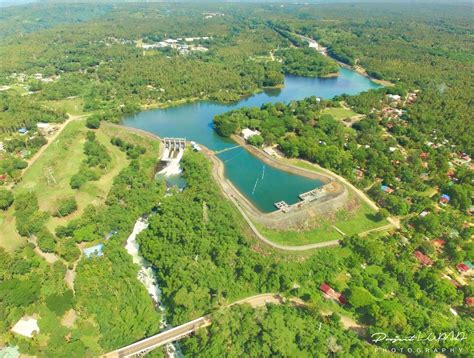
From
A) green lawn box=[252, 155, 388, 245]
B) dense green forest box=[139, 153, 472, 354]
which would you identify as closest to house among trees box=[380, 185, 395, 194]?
green lawn box=[252, 155, 388, 245]

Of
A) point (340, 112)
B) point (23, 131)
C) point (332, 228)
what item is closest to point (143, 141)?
point (23, 131)

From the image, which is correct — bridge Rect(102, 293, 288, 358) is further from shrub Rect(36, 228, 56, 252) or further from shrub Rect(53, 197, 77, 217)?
shrub Rect(53, 197, 77, 217)

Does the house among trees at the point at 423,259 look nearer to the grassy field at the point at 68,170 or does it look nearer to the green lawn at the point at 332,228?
the green lawn at the point at 332,228

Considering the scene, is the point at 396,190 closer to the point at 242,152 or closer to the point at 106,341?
the point at 242,152

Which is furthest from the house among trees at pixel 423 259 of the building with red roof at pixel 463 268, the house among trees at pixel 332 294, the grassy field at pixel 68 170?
the grassy field at pixel 68 170

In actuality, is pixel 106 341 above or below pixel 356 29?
below

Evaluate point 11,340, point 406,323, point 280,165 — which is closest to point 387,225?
point 406,323
